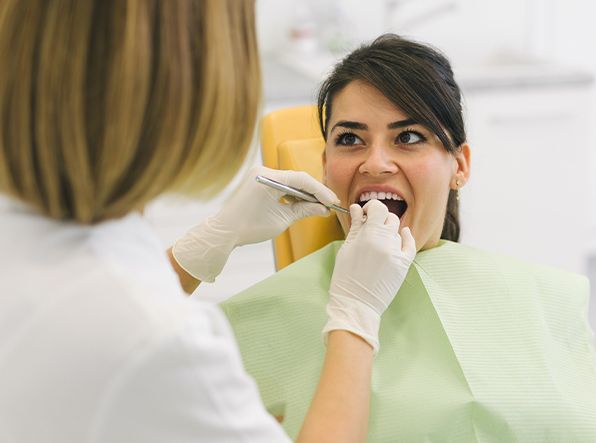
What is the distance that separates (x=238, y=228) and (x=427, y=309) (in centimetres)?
36

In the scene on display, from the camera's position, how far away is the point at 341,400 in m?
1.15

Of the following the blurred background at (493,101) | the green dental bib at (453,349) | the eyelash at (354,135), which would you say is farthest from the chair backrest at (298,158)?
the blurred background at (493,101)

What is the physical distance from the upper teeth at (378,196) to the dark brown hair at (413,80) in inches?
4.9

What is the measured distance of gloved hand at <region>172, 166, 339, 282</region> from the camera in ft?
5.30

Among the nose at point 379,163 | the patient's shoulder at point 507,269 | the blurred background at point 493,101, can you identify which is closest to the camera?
the nose at point 379,163

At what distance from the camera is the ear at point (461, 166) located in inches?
66.3

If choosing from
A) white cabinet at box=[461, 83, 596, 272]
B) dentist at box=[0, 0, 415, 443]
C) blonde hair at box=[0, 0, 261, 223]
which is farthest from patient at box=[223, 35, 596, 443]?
white cabinet at box=[461, 83, 596, 272]

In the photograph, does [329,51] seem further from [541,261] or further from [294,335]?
[294,335]

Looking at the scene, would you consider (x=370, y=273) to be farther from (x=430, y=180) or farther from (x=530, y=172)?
(x=530, y=172)

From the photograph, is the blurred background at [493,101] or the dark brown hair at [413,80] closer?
the dark brown hair at [413,80]

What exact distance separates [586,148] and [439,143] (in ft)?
5.44

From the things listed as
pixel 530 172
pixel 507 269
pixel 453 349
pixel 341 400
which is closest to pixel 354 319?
pixel 341 400

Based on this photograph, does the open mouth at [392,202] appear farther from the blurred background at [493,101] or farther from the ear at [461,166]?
the blurred background at [493,101]

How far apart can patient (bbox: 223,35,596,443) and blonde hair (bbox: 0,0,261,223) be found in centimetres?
67
